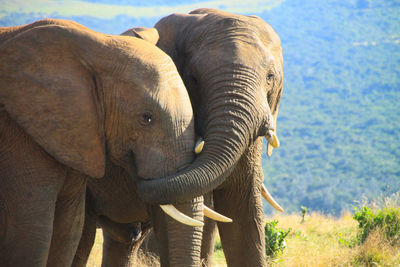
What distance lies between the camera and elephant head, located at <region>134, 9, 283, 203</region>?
464 cm

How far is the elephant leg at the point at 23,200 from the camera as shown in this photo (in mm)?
4445

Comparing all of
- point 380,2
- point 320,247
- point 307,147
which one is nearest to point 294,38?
point 380,2

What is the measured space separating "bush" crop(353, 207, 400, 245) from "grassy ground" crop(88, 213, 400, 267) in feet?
0.70

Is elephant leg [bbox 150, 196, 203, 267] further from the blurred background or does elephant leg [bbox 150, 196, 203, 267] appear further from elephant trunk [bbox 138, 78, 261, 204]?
the blurred background

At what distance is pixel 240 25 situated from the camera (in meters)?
5.59

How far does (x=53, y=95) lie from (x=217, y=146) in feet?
4.20

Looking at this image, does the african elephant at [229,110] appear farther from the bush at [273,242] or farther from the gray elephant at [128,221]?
the bush at [273,242]

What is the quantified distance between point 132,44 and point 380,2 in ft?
333

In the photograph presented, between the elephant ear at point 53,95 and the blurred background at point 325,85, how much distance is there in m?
41.7

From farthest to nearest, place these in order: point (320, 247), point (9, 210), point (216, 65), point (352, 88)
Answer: point (352, 88) < point (320, 247) < point (216, 65) < point (9, 210)

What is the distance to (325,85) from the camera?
85188 mm

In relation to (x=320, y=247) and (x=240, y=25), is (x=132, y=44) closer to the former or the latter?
(x=240, y=25)

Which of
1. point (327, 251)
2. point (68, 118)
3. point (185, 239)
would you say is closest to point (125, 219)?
point (185, 239)

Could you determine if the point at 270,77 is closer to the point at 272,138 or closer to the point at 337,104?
the point at 272,138
